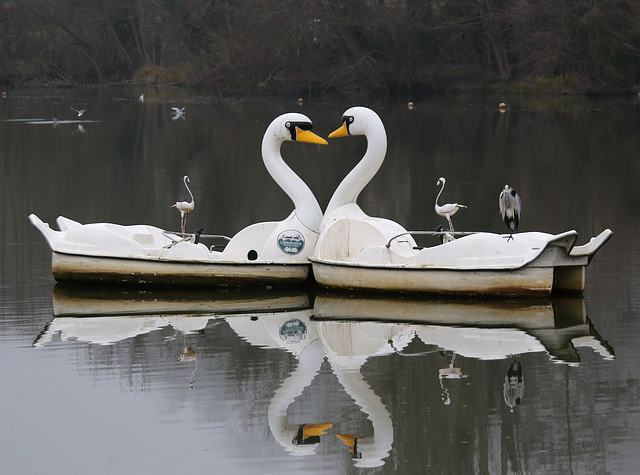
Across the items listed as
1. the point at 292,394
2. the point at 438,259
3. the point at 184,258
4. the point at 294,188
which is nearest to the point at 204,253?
the point at 184,258

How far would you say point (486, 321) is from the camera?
11.6 m

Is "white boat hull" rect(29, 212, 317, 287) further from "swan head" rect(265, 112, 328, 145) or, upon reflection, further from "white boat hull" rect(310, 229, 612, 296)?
"swan head" rect(265, 112, 328, 145)

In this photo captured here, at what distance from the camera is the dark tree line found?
167 feet

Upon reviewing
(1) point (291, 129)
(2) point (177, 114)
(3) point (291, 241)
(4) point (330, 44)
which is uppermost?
(4) point (330, 44)

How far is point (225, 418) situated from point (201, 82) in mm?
51818

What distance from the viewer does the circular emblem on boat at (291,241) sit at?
13273 millimetres

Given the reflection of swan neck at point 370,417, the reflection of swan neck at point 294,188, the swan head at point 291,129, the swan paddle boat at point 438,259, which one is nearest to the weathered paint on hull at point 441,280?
the swan paddle boat at point 438,259

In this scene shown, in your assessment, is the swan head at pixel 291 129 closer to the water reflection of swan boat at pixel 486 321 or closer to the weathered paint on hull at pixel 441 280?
the weathered paint on hull at pixel 441 280

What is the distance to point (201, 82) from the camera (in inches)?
2350

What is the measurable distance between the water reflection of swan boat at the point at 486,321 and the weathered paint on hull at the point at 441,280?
5.0 inches

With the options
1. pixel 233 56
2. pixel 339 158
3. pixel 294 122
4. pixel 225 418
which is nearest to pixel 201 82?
pixel 233 56

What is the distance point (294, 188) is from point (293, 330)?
2.54 meters

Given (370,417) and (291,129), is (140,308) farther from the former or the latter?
(370,417)

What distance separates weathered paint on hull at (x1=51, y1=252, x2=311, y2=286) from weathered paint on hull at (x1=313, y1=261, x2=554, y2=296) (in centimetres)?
49
